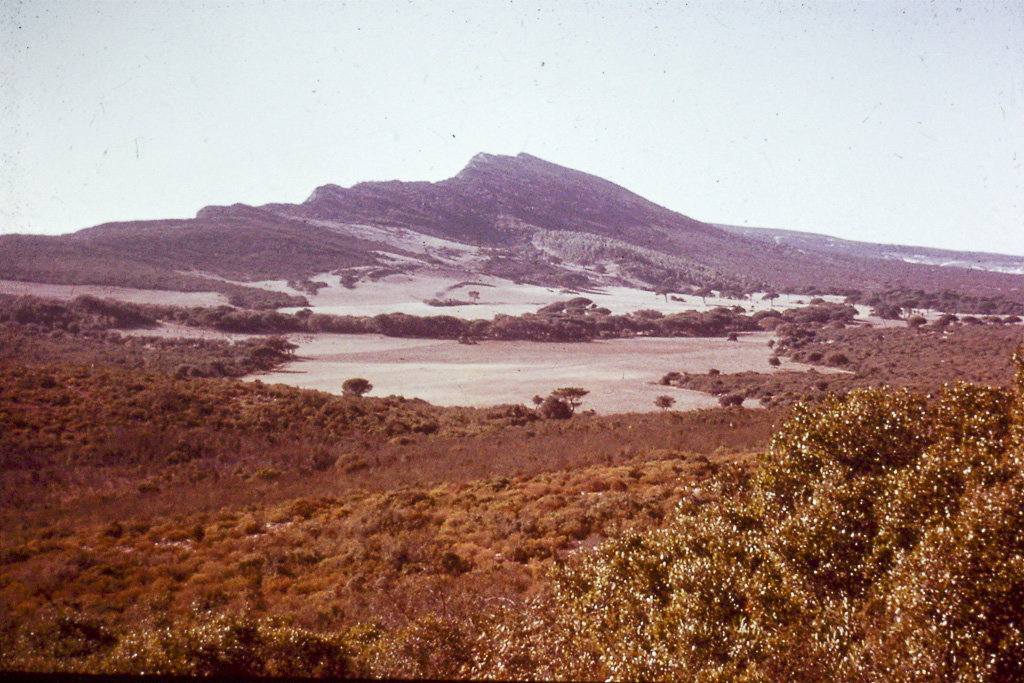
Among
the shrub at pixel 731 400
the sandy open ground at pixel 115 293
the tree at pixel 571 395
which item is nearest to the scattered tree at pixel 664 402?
the shrub at pixel 731 400

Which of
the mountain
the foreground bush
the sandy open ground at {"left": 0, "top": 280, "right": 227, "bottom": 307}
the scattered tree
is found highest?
the mountain

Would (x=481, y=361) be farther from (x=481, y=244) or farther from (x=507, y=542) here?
(x=481, y=244)

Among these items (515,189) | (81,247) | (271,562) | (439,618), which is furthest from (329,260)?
(439,618)

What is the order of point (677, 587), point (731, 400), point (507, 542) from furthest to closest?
point (731, 400) → point (507, 542) → point (677, 587)

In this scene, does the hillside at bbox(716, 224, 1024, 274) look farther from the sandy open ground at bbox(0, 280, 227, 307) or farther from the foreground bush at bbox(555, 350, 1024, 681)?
the foreground bush at bbox(555, 350, 1024, 681)

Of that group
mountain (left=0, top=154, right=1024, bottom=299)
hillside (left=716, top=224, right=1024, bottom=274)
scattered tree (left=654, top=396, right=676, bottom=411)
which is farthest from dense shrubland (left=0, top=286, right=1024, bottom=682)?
hillside (left=716, top=224, right=1024, bottom=274)

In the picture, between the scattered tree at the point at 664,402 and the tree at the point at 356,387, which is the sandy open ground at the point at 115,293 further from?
the scattered tree at the point at 664,402

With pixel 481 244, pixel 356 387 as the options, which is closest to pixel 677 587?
pixel 356 387
